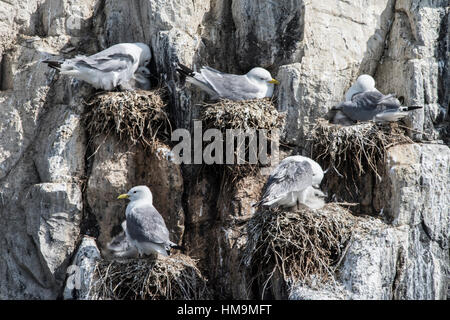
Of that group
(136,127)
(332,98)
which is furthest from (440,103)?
(136,127)

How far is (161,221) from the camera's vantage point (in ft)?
31.8

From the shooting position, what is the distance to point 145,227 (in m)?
9.52

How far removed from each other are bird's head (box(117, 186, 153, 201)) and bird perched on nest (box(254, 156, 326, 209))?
4.64ft

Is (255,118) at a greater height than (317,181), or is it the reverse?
(255,118)

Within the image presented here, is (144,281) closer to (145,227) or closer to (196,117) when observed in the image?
(145,227)

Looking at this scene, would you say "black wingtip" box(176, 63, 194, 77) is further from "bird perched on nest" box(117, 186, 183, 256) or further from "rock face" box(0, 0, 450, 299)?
"bird perched on nest" box(117, 186, 183, 256)

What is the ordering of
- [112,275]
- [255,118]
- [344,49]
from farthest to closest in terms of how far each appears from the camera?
1. [344,49]
2. [255,118]
3. [112,275]

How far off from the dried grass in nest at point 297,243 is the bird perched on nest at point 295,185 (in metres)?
0.15

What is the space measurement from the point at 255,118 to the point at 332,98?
1.18m

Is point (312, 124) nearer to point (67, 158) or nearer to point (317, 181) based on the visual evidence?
point (317, 181)

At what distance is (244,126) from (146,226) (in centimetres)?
174

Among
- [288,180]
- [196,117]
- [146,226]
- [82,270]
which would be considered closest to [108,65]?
[196,117]

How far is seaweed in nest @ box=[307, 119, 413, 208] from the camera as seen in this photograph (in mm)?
10094

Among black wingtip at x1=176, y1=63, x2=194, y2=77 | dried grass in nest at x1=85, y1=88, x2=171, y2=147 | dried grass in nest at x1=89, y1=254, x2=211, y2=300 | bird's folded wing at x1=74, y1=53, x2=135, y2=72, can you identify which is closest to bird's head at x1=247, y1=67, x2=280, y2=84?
black wingtip at x1=176, y1=63, x2=194, y2=77
